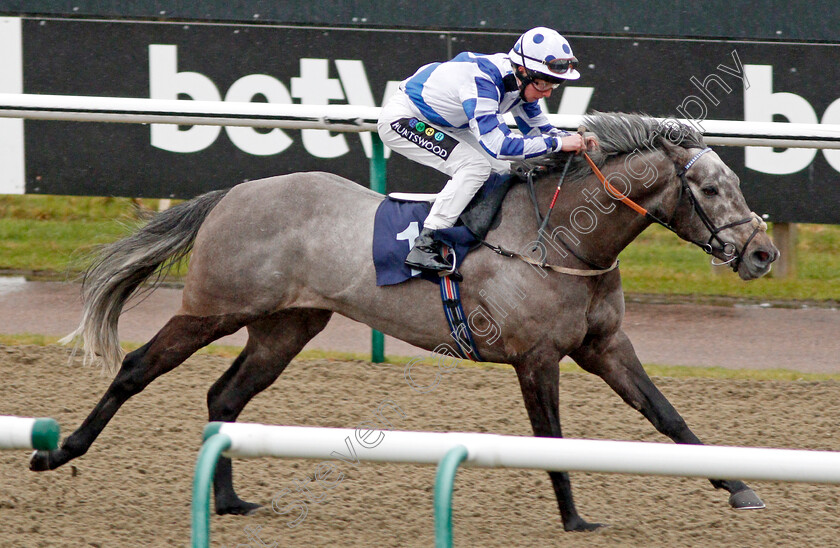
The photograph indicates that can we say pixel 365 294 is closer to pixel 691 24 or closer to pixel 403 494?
pixel 403 494

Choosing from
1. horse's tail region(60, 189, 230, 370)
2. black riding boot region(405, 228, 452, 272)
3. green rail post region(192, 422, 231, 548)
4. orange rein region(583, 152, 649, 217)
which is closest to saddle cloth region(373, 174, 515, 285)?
black riding boot region(405, 228, 452, 272)

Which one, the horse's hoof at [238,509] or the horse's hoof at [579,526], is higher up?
the horse's hoof at [579,526]

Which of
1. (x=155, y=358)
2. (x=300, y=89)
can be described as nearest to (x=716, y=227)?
(x=155, y=358)

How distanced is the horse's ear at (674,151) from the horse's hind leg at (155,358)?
5.51ft

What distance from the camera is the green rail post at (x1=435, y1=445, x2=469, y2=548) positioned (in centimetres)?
217

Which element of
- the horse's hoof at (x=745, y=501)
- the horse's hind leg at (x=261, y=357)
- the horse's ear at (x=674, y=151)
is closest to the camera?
the horse's ear at (x=674, y=151)

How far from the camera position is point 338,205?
4152mm

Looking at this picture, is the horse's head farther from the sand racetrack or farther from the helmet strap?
the sand racetrack

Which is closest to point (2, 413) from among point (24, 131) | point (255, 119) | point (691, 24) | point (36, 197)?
point (255, 119)

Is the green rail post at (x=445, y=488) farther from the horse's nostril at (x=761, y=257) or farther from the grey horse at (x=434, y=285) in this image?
the horse's nostril at (x=761, y=257)

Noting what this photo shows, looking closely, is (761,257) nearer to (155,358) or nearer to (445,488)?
(445,488)

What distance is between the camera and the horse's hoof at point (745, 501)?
385cm

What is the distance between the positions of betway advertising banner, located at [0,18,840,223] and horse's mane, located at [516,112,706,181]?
284cm

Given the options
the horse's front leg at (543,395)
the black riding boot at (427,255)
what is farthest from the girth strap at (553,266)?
the horse's front leg at (543,395)
